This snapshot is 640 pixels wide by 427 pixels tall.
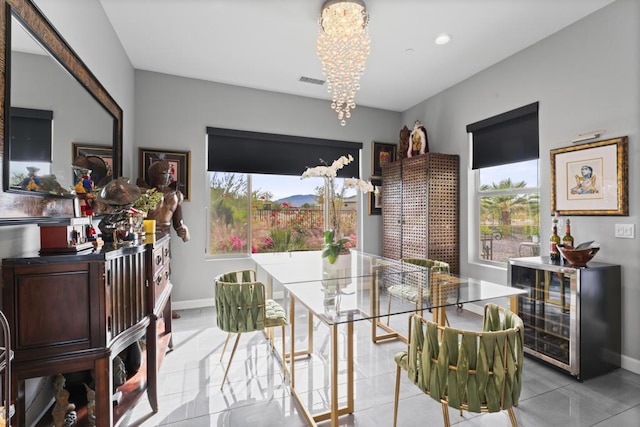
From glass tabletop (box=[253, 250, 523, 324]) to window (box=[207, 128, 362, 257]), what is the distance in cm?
156

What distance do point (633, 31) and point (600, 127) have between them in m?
0.72

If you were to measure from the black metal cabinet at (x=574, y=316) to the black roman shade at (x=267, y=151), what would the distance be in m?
2.95

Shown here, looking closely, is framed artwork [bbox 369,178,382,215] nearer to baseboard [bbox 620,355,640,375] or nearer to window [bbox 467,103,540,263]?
window [bbox 467,103,540,263]

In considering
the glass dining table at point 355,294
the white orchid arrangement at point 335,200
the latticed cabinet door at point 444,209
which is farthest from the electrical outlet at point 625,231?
the white orchid arrangement at point 335,200

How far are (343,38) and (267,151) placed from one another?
207 cm

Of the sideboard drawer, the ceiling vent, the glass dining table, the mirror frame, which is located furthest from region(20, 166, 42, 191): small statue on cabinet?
the ceiling vent

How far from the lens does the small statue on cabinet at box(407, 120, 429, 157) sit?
4340 mm

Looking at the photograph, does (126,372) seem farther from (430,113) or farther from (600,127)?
(430,113)

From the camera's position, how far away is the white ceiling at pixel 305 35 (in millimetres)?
2578

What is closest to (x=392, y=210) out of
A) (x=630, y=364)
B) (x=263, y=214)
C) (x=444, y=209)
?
(x=444, y=209)

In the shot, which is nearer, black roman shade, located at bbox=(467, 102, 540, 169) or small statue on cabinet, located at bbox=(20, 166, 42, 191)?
small statue on cabinet, located at bbox=(20, 166, 42, 191)

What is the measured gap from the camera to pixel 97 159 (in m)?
2.35

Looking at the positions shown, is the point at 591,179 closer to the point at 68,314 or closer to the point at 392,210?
the point at 392,210

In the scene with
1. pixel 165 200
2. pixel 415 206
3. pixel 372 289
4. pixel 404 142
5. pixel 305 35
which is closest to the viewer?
pixel 372 289
